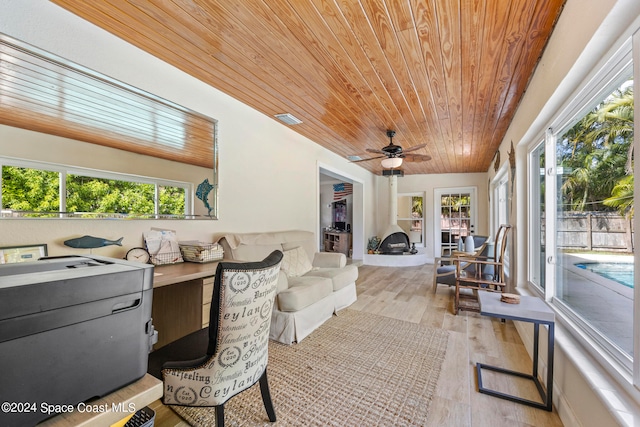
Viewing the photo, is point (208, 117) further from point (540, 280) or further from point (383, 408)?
point (540, 280)

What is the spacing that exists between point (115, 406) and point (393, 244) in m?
6.42

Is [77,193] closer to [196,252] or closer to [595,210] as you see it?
[196,252]

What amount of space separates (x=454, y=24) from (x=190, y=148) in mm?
2219

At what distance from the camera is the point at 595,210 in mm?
1541

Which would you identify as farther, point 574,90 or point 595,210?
point 574,90

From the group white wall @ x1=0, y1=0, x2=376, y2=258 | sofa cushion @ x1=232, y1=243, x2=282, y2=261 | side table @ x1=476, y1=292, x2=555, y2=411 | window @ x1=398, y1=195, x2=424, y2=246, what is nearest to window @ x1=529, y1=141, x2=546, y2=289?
side table @ x1=476, y1=292, x2=555, y2=411

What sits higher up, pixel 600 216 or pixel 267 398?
pixel 600 216

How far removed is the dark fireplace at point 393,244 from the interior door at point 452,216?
1367 millimetres

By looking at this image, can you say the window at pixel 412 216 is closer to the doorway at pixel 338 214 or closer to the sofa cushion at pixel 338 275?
the doorway at pixel 338 214

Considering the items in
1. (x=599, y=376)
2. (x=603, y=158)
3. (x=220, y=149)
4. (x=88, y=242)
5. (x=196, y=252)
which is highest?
(x=220, y=149)

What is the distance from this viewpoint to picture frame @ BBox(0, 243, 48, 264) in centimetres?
144

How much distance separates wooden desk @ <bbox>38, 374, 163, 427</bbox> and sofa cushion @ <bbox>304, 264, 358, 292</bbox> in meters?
2.59

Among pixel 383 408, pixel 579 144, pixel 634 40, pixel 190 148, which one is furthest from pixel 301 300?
pixel 634 40

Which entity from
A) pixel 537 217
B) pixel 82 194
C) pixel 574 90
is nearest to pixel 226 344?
pixel 82 194
